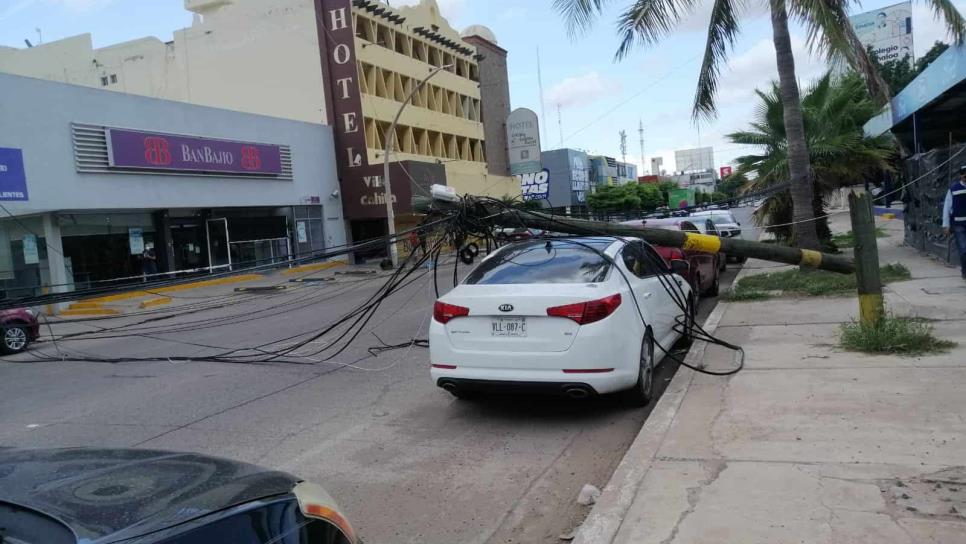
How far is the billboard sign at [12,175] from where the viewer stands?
19594 millimetres

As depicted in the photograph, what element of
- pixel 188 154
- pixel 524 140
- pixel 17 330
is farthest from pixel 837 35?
pixel 524 140

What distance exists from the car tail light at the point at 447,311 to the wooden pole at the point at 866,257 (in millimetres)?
4298

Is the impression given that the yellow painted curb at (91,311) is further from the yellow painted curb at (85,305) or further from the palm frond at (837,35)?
the palm frond at (837,35)

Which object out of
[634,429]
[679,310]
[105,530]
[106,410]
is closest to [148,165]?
[106,410]

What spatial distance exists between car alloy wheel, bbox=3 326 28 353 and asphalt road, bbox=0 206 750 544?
3091 millimetres

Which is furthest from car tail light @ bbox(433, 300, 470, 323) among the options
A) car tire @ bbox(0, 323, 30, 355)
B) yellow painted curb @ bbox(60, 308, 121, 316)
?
yellow painted curb @ bbox(60, 308, 121, 316)

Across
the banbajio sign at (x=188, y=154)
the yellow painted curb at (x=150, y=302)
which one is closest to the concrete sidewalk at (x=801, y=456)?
the yellow painted curb at (x=150, y=302)

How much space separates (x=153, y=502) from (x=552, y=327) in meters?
4.02

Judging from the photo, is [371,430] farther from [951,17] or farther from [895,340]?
[951,17]

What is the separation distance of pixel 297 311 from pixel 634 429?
11721mm

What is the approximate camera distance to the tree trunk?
14031mm

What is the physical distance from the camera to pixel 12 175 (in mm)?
19844

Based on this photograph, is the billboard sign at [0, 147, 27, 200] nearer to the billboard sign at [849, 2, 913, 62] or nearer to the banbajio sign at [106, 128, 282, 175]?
the banbajio sign at [106, 128, 282, 175]

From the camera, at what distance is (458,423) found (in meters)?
6.43
